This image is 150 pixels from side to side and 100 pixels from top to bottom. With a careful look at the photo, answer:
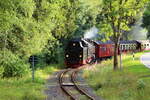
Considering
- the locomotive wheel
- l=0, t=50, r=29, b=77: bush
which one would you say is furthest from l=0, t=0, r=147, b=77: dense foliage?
the locomotive wheel

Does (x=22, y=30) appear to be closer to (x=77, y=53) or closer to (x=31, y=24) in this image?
(x=31, y=24)

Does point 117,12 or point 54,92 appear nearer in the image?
point 54,92

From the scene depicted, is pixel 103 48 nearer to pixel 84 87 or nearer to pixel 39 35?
pixel 39 35

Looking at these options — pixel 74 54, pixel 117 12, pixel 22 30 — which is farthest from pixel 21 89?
pixel 74 54

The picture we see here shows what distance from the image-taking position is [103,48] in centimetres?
3928

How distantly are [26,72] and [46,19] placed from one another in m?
5.09

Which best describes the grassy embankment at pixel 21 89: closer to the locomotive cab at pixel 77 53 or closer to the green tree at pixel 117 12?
the locomotive cab at pixel 77 53

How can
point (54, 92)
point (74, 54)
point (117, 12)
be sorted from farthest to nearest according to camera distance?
point (74, 54)
point (117, 12)
point (54, 92)

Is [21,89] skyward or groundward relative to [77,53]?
groundward

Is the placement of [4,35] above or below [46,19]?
below

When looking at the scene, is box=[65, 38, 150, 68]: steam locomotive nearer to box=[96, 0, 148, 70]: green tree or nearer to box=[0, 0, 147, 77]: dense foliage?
box=[0, 0, 147, 77]: dense foliage

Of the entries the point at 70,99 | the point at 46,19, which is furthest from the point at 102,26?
the point at 70,99

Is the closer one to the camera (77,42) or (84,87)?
(84,87)

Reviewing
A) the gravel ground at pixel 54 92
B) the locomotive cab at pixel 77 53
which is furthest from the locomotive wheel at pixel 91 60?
the gravel ground at pixel 54 92
